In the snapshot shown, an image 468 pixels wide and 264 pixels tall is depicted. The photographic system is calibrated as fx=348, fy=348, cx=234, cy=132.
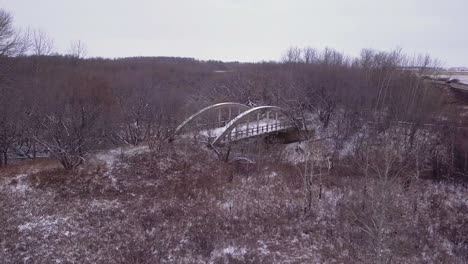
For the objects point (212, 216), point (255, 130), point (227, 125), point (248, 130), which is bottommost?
point (212, 216)

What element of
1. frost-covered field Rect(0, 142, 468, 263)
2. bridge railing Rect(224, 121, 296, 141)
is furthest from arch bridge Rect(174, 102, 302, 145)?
frost-covered field Rect(0, 142, 468, 263)

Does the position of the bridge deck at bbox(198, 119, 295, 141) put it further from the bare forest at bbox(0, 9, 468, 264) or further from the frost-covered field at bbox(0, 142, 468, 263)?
the frost-covered field at bbox(0, 142, 468, 263)

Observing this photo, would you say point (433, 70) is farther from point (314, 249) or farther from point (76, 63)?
point (76, 63)

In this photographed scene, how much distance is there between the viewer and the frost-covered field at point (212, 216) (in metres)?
14.3

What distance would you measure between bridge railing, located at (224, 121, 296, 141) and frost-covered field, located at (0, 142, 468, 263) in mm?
5115

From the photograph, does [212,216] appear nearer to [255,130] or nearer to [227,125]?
[227,125]

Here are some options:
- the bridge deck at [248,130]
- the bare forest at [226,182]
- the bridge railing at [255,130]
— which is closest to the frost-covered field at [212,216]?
the bare forest at [226,182]

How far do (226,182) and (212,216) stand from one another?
13.9 feet

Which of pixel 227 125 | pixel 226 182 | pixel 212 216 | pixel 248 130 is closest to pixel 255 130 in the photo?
pixel 248 130

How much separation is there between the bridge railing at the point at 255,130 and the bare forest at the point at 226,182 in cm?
92

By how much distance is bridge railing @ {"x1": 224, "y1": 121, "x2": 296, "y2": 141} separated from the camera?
91.5 feet

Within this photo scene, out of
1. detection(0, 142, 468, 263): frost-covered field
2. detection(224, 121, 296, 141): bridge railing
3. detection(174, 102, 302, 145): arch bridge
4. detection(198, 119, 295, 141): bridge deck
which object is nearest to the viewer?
detection(0, 142, 468, 263): frost-covered field

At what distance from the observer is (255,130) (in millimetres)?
30969

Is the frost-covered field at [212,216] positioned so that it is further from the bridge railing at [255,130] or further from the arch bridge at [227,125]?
the bridge railing at [255,130]
